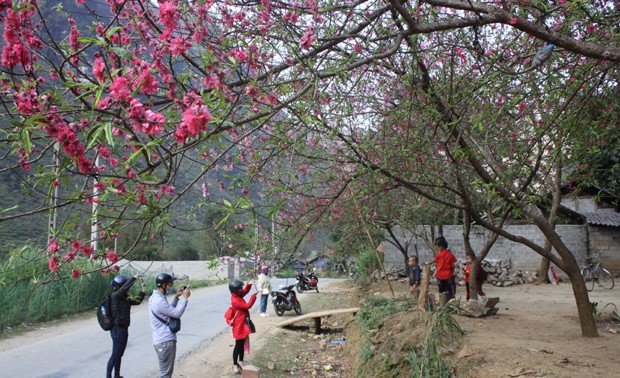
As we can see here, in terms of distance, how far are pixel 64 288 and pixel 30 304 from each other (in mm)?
1704

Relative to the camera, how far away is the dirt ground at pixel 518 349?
467 cm

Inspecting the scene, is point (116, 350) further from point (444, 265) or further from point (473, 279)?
point (473, 279)

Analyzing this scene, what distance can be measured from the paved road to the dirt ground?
584 mm

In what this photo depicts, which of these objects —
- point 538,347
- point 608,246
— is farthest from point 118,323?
point 608,246

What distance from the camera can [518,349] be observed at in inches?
214

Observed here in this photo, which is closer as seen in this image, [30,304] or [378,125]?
[378,125]

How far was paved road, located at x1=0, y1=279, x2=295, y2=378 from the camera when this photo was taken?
24.0ft

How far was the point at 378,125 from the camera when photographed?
740 cm

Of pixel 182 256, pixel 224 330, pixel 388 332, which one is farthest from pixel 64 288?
pixel 182 256

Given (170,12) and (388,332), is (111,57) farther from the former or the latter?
(388,332)

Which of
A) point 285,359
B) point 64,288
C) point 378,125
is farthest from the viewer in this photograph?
point 64,288

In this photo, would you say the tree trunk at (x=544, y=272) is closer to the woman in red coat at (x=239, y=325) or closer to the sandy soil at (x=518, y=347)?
the sandy soil at (x=518, y=347)

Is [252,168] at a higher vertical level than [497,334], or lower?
higher

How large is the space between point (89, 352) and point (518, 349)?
278 inches
